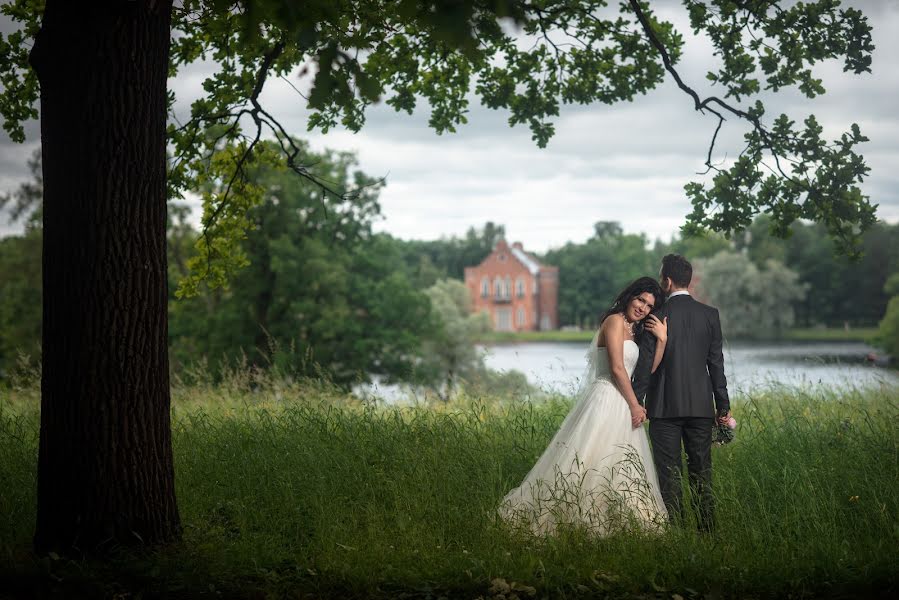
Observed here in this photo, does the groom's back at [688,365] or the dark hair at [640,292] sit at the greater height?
the dark hair at [640,292]

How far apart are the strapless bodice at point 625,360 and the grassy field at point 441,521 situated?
3.43 ft

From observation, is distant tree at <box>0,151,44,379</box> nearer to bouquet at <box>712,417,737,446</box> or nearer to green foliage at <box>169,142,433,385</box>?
green foliage at <box>169,142,433,385</box>

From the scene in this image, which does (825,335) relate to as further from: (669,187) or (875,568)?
(875,568)

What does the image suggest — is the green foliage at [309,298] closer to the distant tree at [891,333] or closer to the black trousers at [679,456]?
the black trousers at [679,456]

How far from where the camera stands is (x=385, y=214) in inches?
1432

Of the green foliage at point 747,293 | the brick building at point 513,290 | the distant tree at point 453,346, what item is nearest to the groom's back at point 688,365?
the distant tree at point 453,346

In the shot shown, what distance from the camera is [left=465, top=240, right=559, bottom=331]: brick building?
93.3m

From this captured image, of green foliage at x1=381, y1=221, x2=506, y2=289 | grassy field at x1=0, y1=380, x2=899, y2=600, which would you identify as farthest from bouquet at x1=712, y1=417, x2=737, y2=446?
green foliage at x1=381, y1=221, x2=506, y2=289

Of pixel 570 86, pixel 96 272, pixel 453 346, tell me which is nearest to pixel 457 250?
pixel 453 346

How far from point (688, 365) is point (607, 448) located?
32.7 inches

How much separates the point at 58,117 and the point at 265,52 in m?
4.02

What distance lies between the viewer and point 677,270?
20.1ft

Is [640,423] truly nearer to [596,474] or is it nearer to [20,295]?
[596,474]

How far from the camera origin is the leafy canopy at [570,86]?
8211mm
